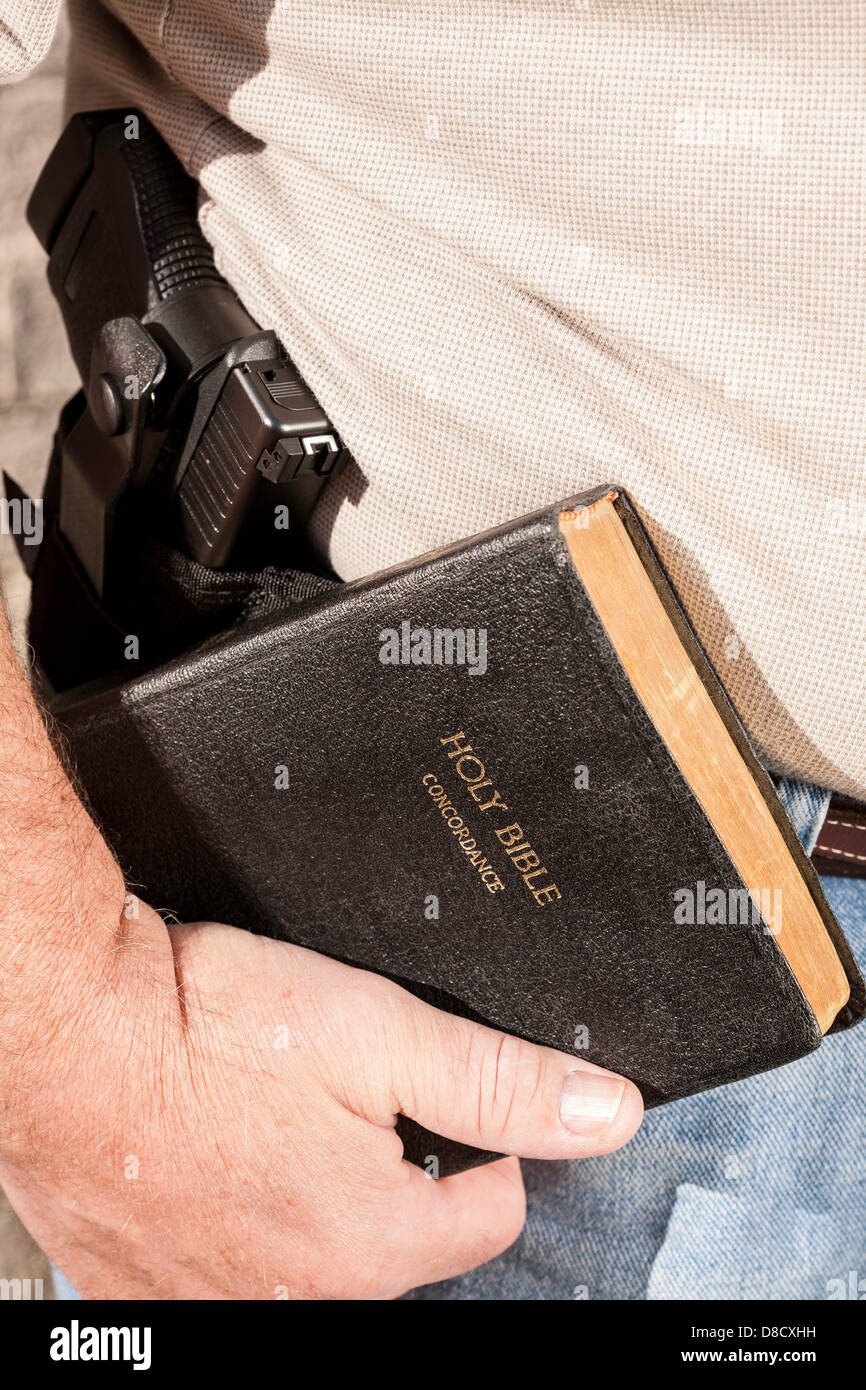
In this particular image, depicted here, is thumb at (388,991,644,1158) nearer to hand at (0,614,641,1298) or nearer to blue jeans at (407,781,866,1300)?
hand at (0,614,641,1298)

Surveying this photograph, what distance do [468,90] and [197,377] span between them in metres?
0.28

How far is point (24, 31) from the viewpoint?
625 millimetres

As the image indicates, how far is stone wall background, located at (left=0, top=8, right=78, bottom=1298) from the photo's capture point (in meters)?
1.55

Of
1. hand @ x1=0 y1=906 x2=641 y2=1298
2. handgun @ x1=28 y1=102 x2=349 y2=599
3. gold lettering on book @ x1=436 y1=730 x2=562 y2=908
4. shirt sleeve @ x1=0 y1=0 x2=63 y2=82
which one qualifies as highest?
shirt sleeve @ x1=0 y1=0 x2=63 y2=82

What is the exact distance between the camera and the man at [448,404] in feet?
1.86

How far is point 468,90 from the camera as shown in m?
0.61


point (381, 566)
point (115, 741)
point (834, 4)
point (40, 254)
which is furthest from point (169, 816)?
point (40, 254)

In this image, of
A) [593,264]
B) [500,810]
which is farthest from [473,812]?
[593,264]

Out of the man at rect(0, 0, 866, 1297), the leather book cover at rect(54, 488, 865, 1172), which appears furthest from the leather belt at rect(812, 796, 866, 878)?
the leather book cover at rect(54, 488, 865, 1172)

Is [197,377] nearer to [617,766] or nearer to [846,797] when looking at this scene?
[617,766]

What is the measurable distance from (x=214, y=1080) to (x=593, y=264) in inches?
23.5

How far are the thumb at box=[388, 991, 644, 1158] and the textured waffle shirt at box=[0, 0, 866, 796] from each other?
27 cm

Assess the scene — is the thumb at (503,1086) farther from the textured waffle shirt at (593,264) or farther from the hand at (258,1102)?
the textured waffle shirt at (593,264)

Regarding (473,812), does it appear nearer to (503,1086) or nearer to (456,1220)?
(503,1086)
